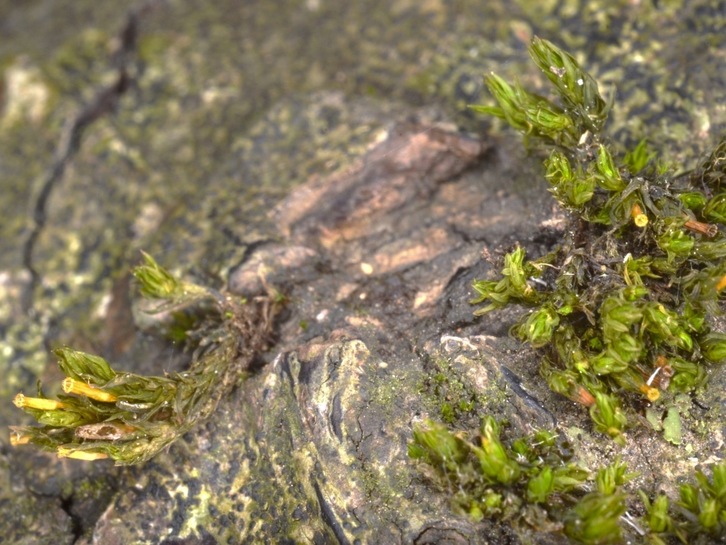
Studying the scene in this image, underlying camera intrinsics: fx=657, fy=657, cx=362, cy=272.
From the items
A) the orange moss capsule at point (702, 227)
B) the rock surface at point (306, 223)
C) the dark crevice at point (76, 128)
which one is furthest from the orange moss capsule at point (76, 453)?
the orange moss capsule at point (702, 227)

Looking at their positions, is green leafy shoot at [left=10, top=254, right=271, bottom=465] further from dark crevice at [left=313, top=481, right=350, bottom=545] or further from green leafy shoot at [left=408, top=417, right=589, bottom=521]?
green leafy shoot at [left=408, top=417, right=589, bottom=521]

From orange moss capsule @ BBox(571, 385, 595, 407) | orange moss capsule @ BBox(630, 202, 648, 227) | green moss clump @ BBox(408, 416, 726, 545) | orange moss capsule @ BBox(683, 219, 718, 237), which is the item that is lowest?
green moss clump @ BBox(408, 416, 726, 545)

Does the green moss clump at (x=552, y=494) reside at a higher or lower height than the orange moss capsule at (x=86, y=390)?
lower

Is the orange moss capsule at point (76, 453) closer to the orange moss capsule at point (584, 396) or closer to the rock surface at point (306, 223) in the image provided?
the rock surface at point (306, 223)

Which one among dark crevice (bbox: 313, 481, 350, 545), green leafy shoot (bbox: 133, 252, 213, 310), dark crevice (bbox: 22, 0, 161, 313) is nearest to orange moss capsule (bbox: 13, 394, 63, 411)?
green leafy shoot (bbox: 133, 252, 213, 310)

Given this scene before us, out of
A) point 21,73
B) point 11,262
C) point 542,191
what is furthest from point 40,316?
point 542,191

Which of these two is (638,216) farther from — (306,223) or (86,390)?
(86,390)

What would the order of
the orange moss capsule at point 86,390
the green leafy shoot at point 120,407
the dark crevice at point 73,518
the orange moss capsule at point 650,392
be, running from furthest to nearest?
1. the dark crevice at point 73,518
2. the green leafy shoot at point 120,407
3. the orange moss capsule at point 86,390
4. the orange moss capsule at point 650,392
